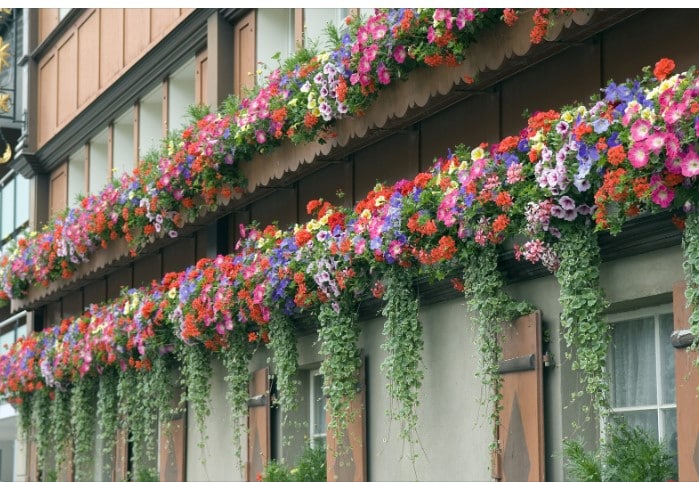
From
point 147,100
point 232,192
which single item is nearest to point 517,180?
point 232,192

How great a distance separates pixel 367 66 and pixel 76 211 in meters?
7.88

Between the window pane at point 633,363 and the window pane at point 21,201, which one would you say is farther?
the window pane at point 21,201

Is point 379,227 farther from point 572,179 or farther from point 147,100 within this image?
point 147,100

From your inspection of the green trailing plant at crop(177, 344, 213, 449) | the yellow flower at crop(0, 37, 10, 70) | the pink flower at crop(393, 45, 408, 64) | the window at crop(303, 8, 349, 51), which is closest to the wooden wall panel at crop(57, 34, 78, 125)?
the yellow flower at crop(0, 37, 10, 70)

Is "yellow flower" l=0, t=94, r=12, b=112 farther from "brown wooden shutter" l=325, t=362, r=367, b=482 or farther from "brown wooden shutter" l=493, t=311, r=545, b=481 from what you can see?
"brown wooden shutter" l=493, t=311, r=545, b=481

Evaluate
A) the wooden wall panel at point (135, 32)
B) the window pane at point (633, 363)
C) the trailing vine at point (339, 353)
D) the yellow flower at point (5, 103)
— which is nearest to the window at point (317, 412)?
the trailing vine at point (339, 353)

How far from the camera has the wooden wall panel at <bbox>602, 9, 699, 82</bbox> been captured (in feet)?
27.0

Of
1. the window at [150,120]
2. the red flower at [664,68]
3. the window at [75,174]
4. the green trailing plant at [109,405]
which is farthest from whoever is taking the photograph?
the window at [75,174]

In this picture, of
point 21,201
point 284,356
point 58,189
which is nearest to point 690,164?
point 284,356

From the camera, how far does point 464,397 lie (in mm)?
10445

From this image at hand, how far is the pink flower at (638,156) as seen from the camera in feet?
24.6

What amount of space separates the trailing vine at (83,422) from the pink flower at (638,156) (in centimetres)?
1118

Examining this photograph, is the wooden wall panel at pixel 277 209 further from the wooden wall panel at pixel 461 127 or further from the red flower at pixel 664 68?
the red flower at pixel 664 68

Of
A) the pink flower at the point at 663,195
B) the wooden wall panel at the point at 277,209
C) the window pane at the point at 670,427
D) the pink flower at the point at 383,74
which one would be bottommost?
the window pane at the point at 670,427
